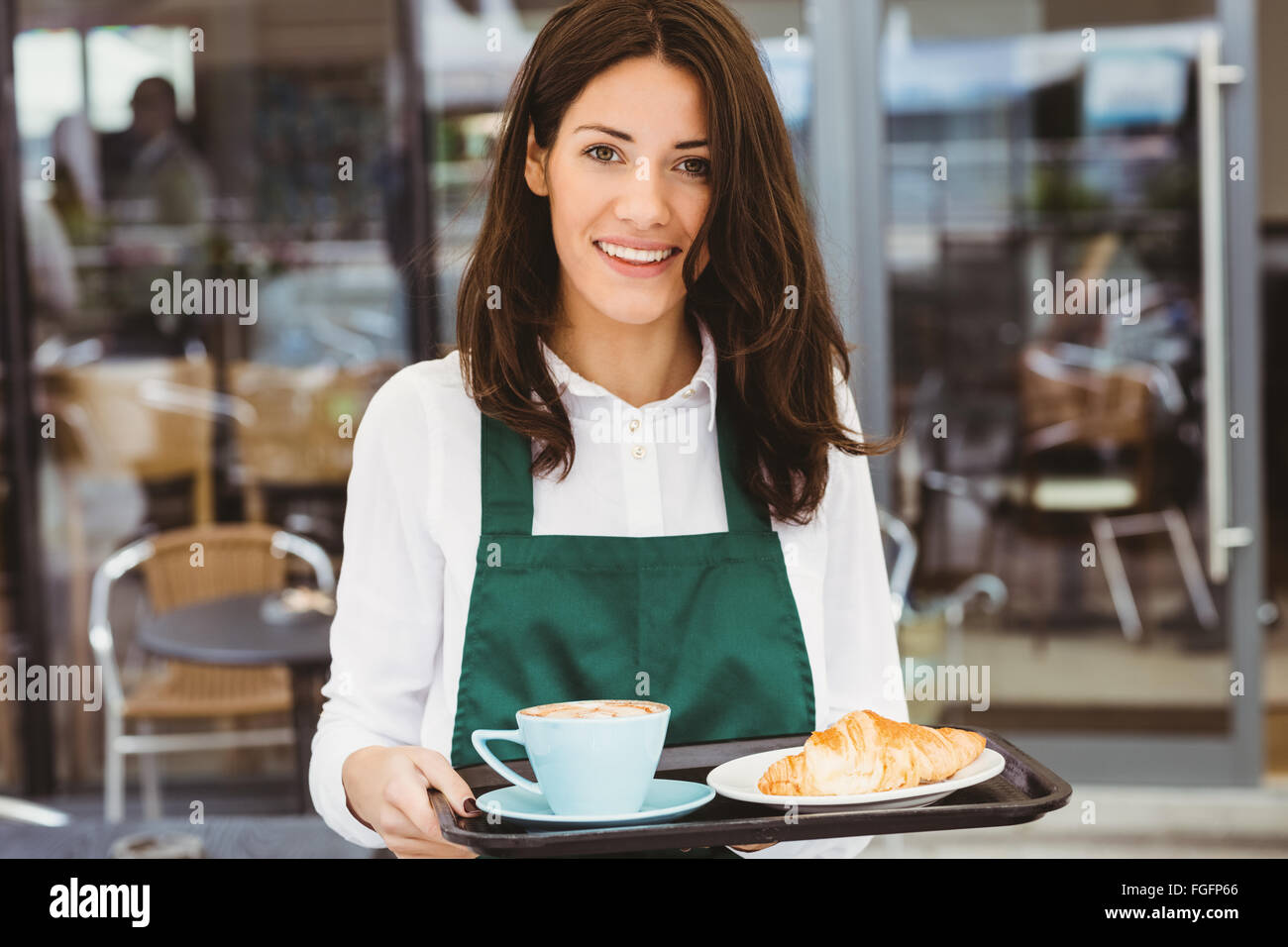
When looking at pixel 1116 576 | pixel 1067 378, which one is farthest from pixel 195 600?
pixel 1116 576

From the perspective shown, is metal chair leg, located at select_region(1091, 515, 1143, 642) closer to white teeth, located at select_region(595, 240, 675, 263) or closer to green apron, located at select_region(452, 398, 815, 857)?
green apron, located at select_region(452, 398, 815, 857)

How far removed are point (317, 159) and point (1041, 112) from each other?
1779 mm

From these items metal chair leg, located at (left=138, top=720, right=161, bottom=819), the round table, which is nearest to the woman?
the round table

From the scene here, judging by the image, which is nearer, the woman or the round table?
the woman

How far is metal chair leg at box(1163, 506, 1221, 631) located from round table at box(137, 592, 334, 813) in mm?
2089

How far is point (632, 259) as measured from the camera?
1136 mm

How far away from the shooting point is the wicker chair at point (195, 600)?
9.91ft

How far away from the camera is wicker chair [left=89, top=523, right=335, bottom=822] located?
3021 millimetres

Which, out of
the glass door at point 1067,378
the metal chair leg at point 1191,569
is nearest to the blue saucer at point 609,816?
the glass door at point 1067,378

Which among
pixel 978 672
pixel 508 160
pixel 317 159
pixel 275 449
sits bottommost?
pixel 978 672

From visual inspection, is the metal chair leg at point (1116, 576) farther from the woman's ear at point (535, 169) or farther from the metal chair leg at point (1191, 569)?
the woman's ear at point (535, 169)
